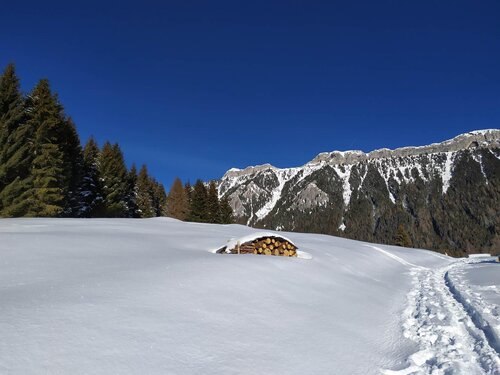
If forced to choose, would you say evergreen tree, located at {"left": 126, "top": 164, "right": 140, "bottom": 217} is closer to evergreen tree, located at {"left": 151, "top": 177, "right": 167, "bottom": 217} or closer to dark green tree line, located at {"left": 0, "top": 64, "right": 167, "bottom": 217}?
dark green tree line, located at {"left": 0, "top": 64, "right": 167, "bottom": 217}

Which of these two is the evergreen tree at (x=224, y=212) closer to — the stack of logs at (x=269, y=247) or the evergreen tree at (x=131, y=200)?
the evergreen tree at (x=131, y=200)

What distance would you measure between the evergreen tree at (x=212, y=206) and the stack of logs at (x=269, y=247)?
127ft

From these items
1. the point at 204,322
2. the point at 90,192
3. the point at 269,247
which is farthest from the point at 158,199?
the point at 204,322

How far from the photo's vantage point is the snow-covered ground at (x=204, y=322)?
4.28 meters

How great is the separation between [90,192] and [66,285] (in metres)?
36.5

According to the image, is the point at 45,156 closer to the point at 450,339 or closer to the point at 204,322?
the point at 204,322

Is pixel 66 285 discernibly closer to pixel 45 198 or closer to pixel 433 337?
pixel 433 337

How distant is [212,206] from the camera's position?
182 feet

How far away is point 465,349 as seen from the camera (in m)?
6.12

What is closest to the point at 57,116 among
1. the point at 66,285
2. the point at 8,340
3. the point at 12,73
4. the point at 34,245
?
the point at 12,73

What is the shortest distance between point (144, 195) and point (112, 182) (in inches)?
596

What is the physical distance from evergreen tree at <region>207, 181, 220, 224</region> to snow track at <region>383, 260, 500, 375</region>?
44.6m

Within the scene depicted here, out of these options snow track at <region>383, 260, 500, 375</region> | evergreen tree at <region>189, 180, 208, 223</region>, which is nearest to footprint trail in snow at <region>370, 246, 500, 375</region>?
snow track at <region>383, 260, 500, 375</region>

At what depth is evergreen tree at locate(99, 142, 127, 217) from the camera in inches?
1650
